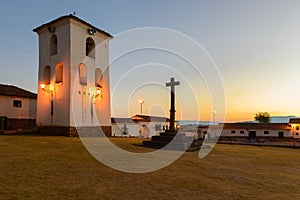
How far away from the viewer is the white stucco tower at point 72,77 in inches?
645

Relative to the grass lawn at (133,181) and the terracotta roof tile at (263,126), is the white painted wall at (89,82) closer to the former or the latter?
the grass lawn at (133,181)

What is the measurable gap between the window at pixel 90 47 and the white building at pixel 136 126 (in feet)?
48.1

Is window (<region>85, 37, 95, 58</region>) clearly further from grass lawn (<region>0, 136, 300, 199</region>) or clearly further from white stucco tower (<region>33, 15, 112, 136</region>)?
grass lawn (<region>0, 136, 300, 199</region>)

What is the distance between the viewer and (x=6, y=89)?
2166 cm

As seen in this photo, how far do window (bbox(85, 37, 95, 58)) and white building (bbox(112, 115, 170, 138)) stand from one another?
1467 centimetres

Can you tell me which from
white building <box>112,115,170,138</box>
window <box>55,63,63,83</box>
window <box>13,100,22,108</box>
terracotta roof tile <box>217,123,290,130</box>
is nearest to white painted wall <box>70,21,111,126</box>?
window <box>55,63,63,83</box>

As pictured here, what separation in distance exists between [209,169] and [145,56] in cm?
625

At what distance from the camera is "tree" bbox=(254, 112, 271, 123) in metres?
64.4

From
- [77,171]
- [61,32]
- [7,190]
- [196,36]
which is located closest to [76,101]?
[61,32]

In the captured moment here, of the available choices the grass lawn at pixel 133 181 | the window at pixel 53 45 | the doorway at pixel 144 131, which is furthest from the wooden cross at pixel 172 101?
the doorway at pixel 144 131

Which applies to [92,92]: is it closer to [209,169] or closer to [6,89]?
[6,89]

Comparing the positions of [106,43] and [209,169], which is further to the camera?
[106,43]

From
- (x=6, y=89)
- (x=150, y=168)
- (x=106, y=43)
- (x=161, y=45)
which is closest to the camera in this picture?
(x=150, y=168)

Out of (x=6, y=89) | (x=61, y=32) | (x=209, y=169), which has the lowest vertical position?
(x=209, y=169)
